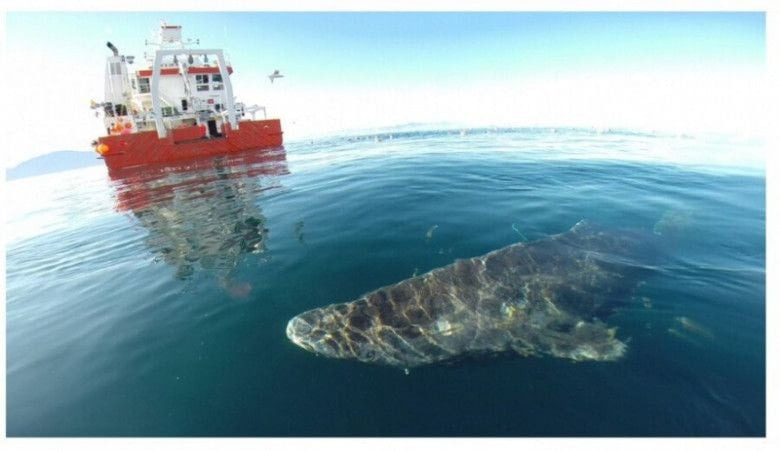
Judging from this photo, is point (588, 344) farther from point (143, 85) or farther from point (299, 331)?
point (143, 85)

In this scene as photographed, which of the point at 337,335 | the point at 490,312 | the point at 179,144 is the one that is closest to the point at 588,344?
the point at 490,312

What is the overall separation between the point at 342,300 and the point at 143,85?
54.4m

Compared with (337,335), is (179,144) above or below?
above

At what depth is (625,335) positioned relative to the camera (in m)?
6.16

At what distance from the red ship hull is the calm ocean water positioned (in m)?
28.6

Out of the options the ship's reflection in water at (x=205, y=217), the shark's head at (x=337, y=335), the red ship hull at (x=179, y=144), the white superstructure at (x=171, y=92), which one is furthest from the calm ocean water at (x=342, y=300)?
the white superstructure at (x=171, y=92)

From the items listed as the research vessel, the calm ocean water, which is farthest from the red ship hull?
the calm ocean water

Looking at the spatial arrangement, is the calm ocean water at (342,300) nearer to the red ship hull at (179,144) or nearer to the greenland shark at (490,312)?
the greenland shark at (490,312)

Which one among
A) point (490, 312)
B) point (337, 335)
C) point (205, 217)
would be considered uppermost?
point (205, 217)

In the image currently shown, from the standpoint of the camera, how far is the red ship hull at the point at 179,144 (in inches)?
1516

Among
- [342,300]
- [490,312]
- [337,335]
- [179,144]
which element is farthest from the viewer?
[179,144]

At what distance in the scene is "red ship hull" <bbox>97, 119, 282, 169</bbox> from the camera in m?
38.5

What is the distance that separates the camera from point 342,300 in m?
7.37

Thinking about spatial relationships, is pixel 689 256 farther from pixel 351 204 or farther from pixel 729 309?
pixel 351 204
